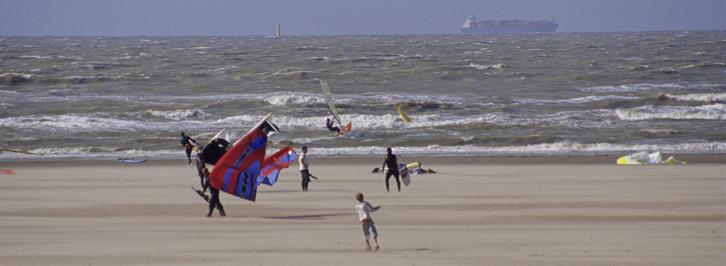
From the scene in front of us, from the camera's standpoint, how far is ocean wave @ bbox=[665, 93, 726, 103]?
35194 mm

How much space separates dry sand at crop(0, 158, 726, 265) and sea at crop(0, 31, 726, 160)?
15.6ft

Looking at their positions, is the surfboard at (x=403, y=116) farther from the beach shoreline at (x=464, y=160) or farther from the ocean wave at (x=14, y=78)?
the ocean wave at (x=14, y=78)

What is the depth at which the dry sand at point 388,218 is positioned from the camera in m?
11.3

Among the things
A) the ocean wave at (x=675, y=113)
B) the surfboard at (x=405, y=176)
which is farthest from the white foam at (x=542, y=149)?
the ocean wave at (x=675, y=113)

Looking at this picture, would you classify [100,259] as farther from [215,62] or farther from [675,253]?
[215,62]

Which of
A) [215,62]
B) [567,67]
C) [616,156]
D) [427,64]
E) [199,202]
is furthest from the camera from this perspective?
[215,62]

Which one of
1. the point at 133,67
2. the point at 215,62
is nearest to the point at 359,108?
the point at 133,67

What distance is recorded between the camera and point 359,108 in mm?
34438

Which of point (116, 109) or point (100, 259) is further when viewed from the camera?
point (116, 109)

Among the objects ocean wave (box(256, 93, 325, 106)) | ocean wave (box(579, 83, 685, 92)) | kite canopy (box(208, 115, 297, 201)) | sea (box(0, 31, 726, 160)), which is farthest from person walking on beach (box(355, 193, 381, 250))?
ocean wave (box(579, 83, 685, 92))

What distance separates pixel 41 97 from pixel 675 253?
104 feet

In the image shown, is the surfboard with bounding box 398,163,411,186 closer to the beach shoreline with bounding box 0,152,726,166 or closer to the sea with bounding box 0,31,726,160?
the beach shoreline with bounding box 0,152,726,166

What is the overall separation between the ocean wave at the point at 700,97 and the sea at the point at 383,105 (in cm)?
11

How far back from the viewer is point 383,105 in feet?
115
